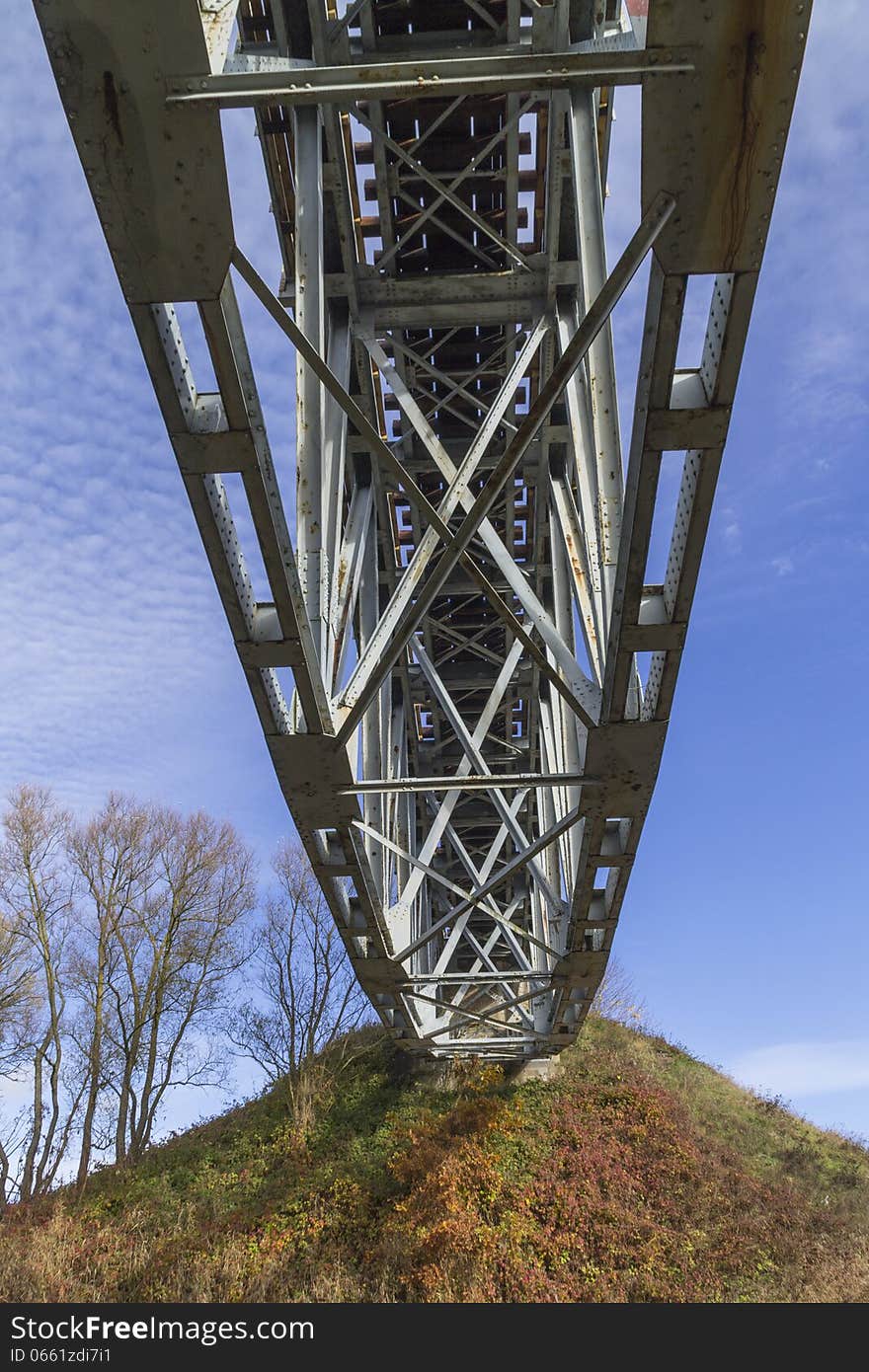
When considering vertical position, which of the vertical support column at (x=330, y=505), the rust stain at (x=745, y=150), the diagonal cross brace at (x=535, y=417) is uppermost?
the vertical support column at (x=330, y=505)

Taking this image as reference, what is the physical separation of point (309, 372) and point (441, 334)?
15.5 ft

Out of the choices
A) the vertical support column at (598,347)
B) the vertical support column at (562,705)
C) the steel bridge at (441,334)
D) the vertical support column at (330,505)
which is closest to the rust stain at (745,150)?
the steel bridge at (441,334)

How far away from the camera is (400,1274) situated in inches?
536

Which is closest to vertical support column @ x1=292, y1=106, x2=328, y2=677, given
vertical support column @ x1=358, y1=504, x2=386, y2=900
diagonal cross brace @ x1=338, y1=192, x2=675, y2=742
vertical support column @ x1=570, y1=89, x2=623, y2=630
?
diagonal cross brace @ x1=338, y1=192, x2=675, y2=742

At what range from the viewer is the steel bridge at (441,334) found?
3.44 meters

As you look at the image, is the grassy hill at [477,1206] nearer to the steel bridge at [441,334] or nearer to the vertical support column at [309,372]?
the steel bridge at [441,334]

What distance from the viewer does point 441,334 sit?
10.4 metres

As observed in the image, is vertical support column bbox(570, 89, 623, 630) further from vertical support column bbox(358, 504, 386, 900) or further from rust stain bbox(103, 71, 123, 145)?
vertical support column bbox(358, 504, 386, 900)

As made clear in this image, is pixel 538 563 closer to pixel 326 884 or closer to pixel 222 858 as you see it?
pixel 326 884

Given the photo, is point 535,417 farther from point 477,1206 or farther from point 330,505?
point 477,1206

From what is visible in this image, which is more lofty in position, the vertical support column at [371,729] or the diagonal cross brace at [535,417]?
the vertical support column at [371,729]

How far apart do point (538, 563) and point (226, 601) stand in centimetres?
686

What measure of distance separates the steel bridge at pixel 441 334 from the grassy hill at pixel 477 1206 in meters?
3.90
